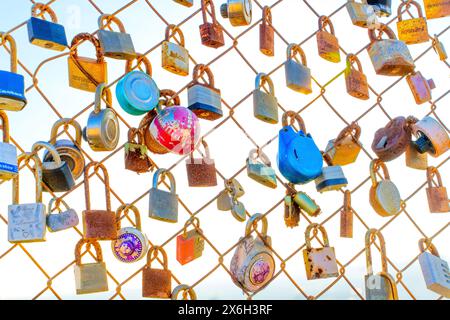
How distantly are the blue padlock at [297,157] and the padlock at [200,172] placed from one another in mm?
230

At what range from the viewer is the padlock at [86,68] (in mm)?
2236

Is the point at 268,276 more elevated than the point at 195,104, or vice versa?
the point at 195,104

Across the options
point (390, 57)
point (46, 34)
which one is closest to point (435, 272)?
point (390, 57)

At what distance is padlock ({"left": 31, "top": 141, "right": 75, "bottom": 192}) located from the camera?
2.12m

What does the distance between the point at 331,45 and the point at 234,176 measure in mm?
661

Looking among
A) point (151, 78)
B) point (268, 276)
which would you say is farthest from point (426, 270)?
point (151, 78)

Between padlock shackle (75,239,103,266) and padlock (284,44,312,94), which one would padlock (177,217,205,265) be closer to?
padlock shackle (75,239,103,266)

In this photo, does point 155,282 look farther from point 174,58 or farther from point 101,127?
point 174,58

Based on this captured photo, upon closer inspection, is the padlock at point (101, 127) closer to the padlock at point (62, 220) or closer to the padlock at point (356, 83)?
the padlock at point (62, 220)

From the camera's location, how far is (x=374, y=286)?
8.17 ft

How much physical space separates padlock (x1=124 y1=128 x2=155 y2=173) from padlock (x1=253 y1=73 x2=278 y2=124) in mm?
389

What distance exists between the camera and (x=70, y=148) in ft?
7.23

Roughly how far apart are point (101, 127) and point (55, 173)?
0.59 ft
